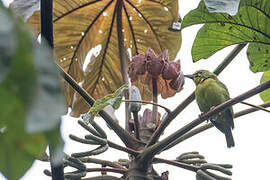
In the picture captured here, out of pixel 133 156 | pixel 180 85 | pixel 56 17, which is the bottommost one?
pixel 133 156

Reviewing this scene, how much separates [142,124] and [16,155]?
4.78ft

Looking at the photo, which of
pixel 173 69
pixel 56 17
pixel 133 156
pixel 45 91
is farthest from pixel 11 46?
pixel 56 17

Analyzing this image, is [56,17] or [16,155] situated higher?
[56,17]

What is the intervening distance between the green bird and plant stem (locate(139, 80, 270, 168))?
101 cm

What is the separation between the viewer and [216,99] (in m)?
2.57

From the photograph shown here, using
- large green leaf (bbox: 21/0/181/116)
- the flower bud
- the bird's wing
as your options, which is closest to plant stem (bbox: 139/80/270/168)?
the flower bud

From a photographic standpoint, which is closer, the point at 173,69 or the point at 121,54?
the point at 173,69

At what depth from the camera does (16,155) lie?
236 mm

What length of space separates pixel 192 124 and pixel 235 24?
1.58 ft

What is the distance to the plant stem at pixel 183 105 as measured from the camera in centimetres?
147

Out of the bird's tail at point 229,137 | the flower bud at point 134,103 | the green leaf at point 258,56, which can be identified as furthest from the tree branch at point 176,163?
the bird's tail at point 229,137

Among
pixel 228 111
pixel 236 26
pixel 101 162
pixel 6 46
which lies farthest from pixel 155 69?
pixel 6 46

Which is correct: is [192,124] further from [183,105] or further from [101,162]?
[101,162]

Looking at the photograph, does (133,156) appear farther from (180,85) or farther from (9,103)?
(9,103)
